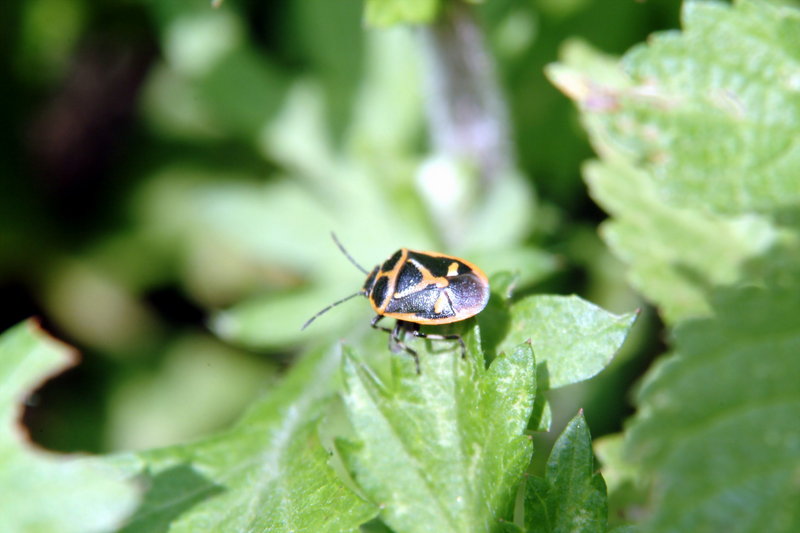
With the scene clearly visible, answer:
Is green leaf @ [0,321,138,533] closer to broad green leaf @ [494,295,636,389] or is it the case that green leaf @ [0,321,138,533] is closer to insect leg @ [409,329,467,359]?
insect leg @ [409,329,467,359]

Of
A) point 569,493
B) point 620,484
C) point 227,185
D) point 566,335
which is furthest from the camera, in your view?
point 227,185

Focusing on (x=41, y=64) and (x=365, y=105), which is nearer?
(x=365, y=105)

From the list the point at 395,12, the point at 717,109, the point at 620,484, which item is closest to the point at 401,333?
the point at 620,484

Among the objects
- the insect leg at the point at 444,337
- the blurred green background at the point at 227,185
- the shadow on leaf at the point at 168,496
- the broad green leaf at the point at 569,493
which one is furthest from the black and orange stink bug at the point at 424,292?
the blurred green background at the point at 227,185

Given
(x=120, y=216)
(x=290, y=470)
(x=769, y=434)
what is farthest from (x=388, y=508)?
(x=120, y=216)

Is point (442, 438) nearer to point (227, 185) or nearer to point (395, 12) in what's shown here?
point (395, 12)

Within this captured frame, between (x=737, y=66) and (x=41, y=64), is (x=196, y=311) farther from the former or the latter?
(x=737, y=66)

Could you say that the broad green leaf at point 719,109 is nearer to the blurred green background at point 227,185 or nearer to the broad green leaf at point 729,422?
the broad green leaf at point 729,422
